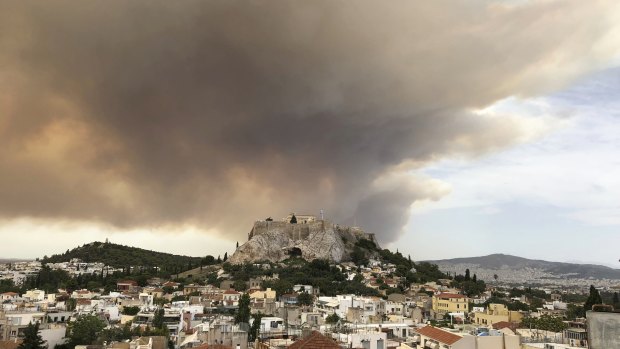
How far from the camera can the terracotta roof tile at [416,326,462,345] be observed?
25.7m

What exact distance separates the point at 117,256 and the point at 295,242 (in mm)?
58679

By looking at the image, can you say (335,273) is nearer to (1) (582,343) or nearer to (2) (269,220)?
(2) (269,220)

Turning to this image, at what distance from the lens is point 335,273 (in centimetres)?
9750

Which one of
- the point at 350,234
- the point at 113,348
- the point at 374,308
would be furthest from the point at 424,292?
the point at 113,348

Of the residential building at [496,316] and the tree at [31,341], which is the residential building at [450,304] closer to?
the residential building at [496,316]

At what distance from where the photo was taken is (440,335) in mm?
27906

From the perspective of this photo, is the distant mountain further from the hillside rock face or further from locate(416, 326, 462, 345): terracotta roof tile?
locate(416, 326, 462, 345): terracotta roof tile

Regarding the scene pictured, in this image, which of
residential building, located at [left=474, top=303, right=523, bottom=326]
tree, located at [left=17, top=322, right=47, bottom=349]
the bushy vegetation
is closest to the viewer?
tree, located at [left=17, top=322, right=47, bottom=349]

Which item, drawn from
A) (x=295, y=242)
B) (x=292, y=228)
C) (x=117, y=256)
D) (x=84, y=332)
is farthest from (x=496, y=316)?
Answer: (x=117, y=256)

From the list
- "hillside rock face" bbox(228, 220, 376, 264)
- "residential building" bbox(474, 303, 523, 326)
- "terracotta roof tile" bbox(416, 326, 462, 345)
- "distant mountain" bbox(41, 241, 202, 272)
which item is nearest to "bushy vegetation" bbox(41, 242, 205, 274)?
"distant mountain" bbox(41, 241, 202, 272)

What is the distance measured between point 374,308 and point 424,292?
26.9 metres

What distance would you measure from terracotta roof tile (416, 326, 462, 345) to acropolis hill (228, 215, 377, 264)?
8327 centimetres

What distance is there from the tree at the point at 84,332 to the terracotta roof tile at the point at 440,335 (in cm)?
2337

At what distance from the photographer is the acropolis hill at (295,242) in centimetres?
11362
